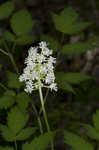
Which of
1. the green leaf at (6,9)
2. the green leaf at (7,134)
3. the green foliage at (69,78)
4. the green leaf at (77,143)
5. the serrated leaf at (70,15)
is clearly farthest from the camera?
the green leaf at (6,9)

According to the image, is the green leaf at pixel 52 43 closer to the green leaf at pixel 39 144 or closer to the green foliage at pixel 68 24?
the green foliage at pixel 68 24

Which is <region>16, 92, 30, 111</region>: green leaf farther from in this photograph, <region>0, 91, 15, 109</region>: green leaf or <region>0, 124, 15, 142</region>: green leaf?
<region>0, 124, 15, 142</region>: green leaf

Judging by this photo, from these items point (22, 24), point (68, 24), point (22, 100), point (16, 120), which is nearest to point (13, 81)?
point (22, 100)

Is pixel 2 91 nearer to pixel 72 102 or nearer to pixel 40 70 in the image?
pixel 40 70

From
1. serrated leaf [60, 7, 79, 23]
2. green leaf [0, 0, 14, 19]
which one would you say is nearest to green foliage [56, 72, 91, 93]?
serrated leaf [60, 7, 79, 23]

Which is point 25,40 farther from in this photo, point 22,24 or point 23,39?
point 22,24

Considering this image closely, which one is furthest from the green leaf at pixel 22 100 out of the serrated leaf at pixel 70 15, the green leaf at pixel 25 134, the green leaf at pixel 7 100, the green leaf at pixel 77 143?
the serrated leaf at pixel 70 15
